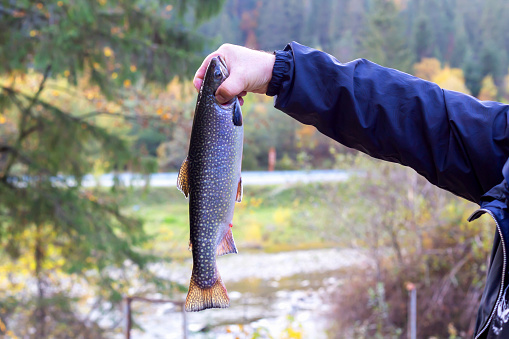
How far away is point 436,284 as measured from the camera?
7664 mm

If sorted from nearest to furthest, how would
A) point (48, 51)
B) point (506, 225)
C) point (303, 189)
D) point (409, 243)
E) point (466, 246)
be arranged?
point (506, 225), point (48, 51), point (466, 246), point (409, 243), point (303, 189)

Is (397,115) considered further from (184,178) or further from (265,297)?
(265,297)

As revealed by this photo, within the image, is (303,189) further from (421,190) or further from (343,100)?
(343,100)

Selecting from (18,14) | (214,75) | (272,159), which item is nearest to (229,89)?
(214,75)

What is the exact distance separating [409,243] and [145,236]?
13.9ft

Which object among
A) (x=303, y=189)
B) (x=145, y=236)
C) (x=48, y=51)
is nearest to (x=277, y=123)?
(x=303, y=189)

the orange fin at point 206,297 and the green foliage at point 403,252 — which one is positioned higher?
the orange fin at point 206,297

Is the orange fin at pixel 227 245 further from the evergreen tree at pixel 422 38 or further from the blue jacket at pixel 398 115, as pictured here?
the evergreen tree at pixel 422 38

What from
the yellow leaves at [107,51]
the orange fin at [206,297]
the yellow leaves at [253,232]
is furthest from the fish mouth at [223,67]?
the yellow leaves at [253,232]

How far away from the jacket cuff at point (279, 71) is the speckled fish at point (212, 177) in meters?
0.16

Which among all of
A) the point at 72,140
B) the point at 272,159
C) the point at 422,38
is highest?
the point at 422,38

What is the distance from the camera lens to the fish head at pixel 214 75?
56.2 inches

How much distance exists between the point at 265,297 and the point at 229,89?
1003 centimetres

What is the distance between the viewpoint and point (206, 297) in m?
1.42
